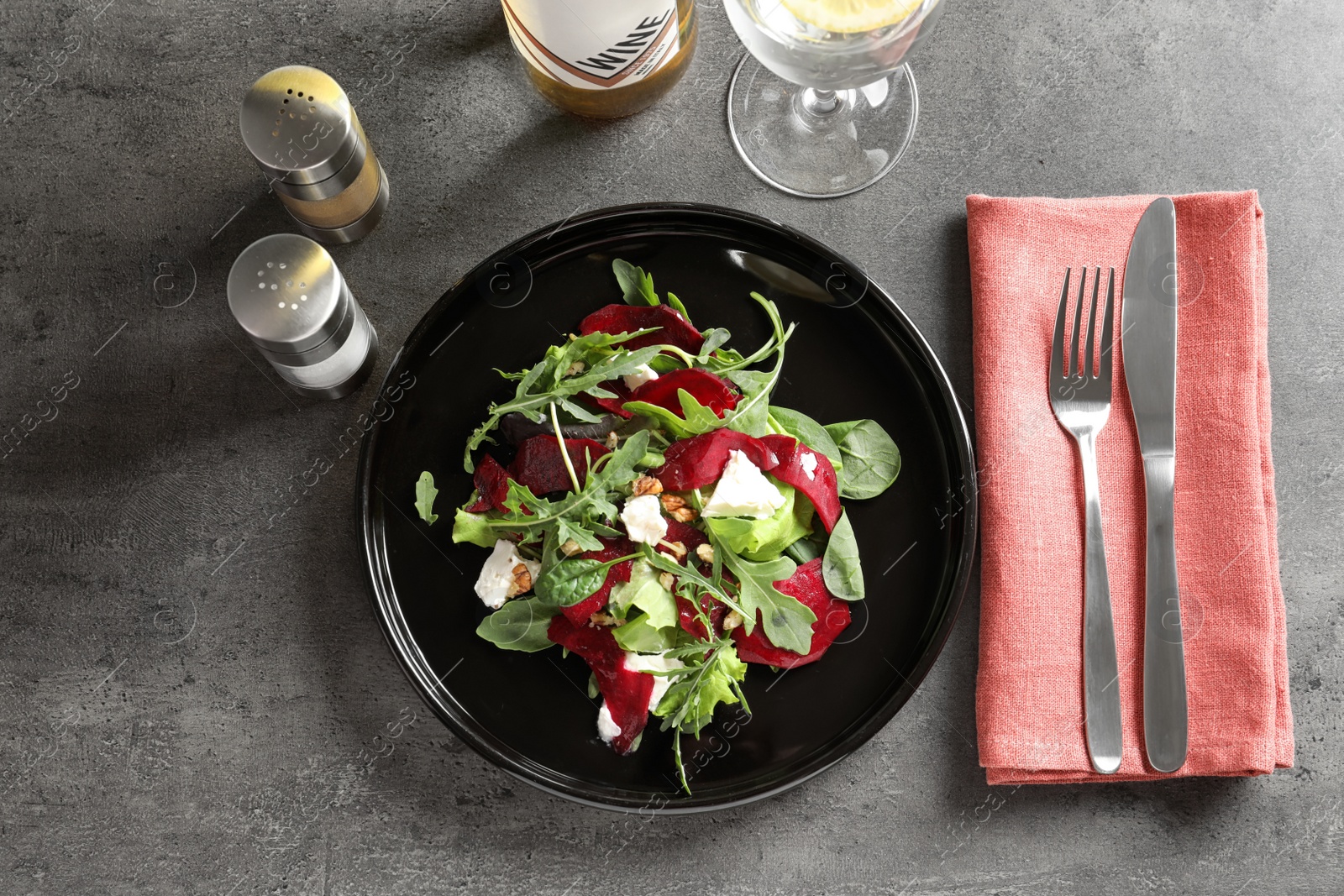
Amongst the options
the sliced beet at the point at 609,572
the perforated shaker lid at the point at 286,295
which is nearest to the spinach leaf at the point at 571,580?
the sliced beet at the point at 609,572

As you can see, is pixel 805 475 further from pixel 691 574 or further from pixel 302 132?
pixel 302 132

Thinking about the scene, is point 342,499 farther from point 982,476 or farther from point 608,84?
point 982,476

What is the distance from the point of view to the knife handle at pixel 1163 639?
1.02 meters

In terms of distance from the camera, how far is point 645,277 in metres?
1.04

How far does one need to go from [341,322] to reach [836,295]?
56 centimetres

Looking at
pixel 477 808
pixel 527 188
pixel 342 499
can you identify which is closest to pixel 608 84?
pixel 527 188

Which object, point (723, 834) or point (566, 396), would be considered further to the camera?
point (723, 834)

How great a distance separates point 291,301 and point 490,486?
0.28 metres

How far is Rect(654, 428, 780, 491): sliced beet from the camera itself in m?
0.92

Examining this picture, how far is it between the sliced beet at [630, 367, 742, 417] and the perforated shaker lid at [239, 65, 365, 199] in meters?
0.42

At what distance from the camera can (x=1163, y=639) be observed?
1.03m

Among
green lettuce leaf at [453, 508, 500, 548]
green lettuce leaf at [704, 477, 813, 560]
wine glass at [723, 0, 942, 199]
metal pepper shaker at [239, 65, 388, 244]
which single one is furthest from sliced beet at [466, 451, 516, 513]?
wine glass at [723, 0, 942, 199]

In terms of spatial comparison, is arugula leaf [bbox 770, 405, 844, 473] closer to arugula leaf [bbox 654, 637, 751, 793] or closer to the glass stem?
arugula leaf [bbox 654, 637, 751, 793]

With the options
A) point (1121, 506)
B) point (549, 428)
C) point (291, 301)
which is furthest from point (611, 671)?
point (1121, 506)
